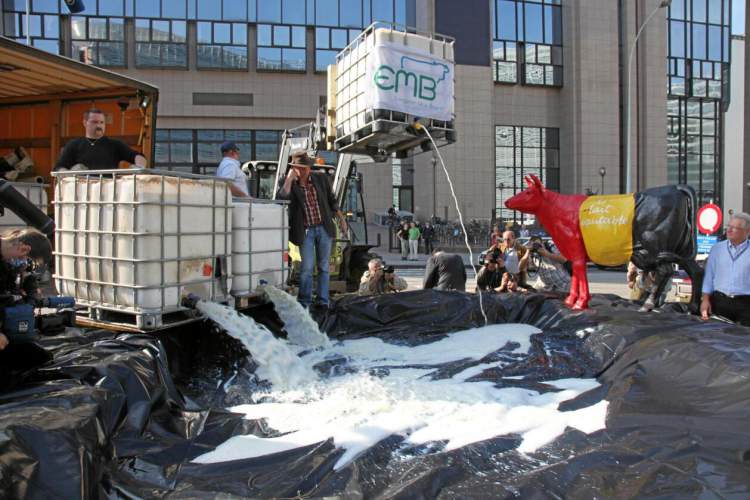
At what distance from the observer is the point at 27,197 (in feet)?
17.9

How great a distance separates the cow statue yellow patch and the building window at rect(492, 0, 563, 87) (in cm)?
2642

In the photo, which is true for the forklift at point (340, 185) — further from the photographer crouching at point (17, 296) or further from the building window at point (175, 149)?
the building window at point (175, 149)

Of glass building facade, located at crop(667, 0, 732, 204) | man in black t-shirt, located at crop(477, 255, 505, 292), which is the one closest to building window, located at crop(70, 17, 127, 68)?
man in black t-shirt, located at crop(477, 255, 505, 292)

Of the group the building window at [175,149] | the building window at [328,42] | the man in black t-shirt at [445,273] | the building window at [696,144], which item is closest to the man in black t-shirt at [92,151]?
the man in black t-shirt at [445,273]

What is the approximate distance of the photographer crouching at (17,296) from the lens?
298cm

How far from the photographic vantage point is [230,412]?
3.46m

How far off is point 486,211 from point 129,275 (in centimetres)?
2676

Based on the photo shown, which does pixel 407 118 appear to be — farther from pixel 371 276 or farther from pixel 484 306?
pixel 484 306

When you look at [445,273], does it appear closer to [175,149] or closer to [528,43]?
[175,149]

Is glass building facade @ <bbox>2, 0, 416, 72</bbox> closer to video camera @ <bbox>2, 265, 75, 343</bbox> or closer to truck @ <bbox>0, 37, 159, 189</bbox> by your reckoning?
truck @ <bbox>0, 37, 159, 189</bbox>

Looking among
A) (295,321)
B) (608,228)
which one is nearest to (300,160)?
(295,321)

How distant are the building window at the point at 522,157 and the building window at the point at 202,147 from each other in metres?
12.0

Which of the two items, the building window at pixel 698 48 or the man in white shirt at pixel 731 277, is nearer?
the man in white shirt at pixel 731 277

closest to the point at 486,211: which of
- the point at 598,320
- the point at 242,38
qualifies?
the point at 242,38
